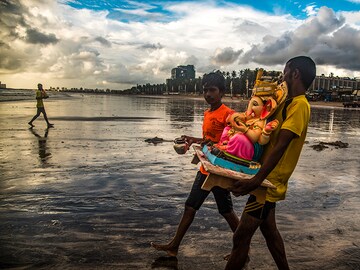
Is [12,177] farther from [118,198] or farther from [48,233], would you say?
[48,233]

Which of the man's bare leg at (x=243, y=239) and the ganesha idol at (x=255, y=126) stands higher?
the ganesha idol at (x=255, y=126)

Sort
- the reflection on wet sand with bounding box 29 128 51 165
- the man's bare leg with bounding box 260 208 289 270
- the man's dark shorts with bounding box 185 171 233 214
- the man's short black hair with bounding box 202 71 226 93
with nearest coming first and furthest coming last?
the man's bare leg with bounding box 260 208 289 270 → the man's dark shorts with bounding box 185 171 233 214 → the man's short black hair with bounding box 202 71 226 93 → the reflection on wet sand with bounding box 29 128 51 165

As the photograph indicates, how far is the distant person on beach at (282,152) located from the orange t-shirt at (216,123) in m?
0.96

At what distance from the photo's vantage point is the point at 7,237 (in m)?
4.10

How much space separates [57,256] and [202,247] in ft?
5.25

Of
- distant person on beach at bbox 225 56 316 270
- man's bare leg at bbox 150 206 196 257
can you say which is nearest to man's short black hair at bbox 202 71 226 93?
distant person on beach at bbox 225 56 316 270

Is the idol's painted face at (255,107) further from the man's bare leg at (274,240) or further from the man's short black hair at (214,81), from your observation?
the man's short black hair at (214,81)

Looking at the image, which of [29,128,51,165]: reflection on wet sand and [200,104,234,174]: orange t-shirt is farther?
[29,128,51,165]: reflection on wet sand

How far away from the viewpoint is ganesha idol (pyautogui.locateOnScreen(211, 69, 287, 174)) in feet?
9.08

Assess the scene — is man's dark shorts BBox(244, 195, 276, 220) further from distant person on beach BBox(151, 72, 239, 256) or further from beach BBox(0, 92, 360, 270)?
beach BBox(0, 92, 360, 270)

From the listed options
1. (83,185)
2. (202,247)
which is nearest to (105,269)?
(202,247)

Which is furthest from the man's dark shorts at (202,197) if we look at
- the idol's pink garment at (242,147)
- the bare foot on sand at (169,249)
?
the idol's pink garment at (242,147)

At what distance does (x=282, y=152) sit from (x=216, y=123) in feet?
4.26

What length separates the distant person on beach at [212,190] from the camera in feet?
12.2
